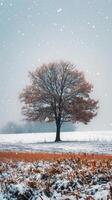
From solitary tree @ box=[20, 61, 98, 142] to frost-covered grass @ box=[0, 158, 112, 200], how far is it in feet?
124

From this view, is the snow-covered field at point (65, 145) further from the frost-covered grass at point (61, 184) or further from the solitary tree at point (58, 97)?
the frost-covered grass at point (61, 184)

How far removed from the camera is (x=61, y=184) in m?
10.6

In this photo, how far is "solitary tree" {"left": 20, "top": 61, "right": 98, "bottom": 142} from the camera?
5038 centimetres

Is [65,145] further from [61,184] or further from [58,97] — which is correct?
[61,184]

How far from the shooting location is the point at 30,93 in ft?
168

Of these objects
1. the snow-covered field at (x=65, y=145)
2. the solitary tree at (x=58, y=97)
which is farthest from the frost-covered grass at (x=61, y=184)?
the solitary tree at (x=58, y=97)

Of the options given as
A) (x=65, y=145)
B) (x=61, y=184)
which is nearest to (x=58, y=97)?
(x=65, y=145)

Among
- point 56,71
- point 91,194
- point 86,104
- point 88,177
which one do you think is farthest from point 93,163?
point 56,71

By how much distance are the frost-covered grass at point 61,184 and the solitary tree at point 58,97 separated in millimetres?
37820

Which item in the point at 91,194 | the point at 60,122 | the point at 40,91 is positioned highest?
the point at 40,91

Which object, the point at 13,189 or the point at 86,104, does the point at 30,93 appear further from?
the point at 13,189

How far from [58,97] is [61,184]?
1634 inches

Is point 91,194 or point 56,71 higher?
point 56,71

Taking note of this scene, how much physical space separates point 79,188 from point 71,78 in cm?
4260
